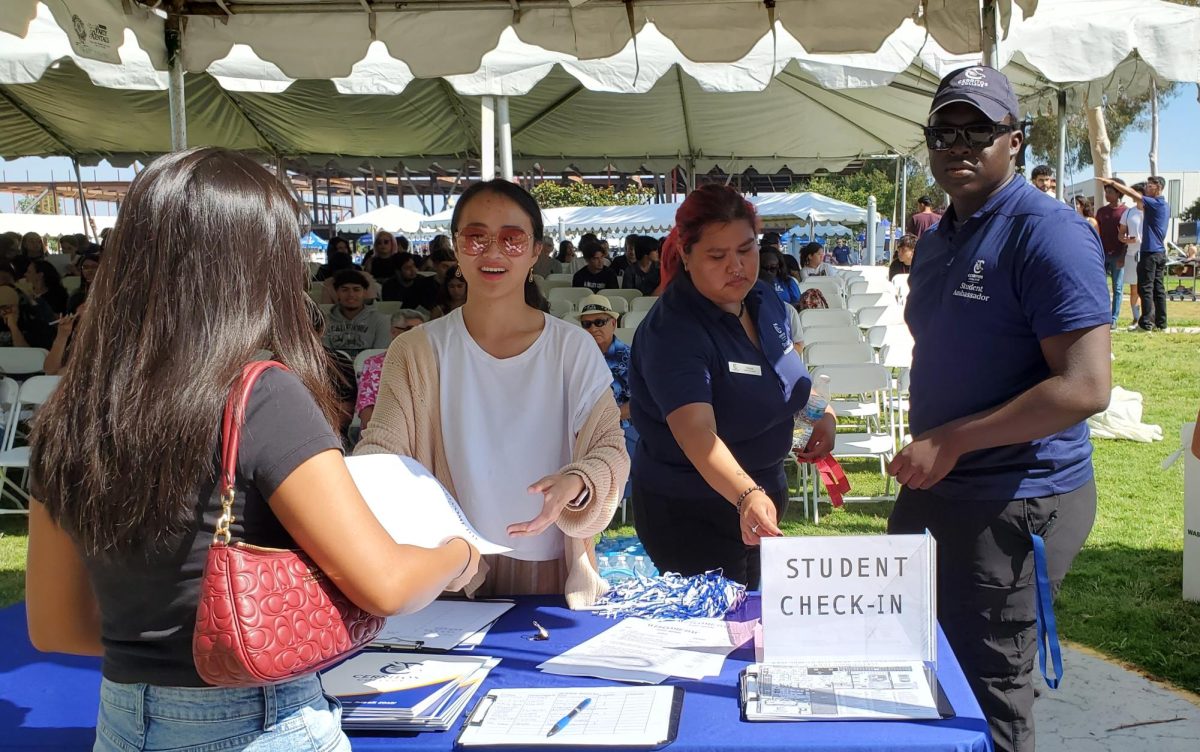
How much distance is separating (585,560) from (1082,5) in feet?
12.5

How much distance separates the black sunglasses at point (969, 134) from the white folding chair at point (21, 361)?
22.6 feet

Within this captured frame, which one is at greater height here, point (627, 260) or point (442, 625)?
point (627, 260)

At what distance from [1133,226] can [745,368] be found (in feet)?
41.9

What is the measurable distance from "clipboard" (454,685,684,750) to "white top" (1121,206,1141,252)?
45.1 ft

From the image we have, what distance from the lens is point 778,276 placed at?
10.6 meters

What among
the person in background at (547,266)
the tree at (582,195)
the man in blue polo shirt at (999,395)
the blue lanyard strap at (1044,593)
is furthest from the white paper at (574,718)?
the tree at (582,195)

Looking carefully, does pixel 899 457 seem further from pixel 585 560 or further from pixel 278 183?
pixel 278 183

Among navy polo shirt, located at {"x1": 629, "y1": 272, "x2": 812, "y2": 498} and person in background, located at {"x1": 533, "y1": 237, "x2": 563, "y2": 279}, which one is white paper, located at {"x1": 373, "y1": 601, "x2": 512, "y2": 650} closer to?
navy polo shirt, located at {"x1": 629, "y1": 272, "x2": 812, "y2": 498}

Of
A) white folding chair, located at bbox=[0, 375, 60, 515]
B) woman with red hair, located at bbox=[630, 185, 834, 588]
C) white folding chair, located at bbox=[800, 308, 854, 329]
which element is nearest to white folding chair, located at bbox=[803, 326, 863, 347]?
white folding chair, located at bbox=[800, 308, 854, 329]

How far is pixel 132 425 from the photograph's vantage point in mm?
1138

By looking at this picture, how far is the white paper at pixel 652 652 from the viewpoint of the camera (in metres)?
1.84

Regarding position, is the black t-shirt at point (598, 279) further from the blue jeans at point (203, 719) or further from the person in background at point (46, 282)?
the blue jeans at point (203, 719)

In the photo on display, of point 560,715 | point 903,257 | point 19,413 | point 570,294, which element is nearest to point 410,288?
point 570,294

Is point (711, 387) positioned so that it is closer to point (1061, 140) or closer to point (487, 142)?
point (487, 142)
